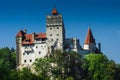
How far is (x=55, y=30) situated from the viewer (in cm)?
13575

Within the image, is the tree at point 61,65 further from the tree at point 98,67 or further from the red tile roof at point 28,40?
the red tile roof at point 28,40

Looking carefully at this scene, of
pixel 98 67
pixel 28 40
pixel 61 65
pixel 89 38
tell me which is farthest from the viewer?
pixel 89 38

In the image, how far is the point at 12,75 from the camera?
103125 millimetres

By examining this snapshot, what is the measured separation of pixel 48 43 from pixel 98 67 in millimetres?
14150

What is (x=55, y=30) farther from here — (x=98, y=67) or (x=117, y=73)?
(x=117, y=73)

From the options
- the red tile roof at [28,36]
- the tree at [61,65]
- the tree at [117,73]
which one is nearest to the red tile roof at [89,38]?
the red tile roof at [28,36]

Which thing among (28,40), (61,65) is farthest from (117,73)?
(28,40)

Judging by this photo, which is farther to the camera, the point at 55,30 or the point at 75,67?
the point at 55,30

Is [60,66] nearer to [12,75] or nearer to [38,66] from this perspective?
[38,66]

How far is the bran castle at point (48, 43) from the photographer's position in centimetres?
13462

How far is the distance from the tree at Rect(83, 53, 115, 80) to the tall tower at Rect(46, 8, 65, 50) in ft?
23.9

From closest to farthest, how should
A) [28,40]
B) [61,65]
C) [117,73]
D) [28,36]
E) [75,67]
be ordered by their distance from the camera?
[61,65]
[117,73]
[75,67]
[28,40]
[28,36]

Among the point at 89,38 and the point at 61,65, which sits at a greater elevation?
the point at 89,38

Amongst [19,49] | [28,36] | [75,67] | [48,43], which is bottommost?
[75,67]
